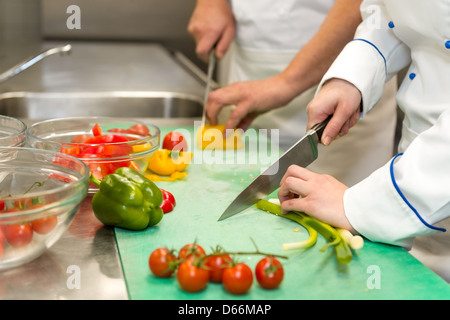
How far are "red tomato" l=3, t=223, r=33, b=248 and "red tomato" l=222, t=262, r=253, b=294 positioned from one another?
0.90 ft

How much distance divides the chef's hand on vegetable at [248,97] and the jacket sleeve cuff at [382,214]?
0.63 m

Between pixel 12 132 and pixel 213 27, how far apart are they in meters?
0.87

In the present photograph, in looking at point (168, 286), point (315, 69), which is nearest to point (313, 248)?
point (168, 286)

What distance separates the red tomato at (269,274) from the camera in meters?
0.80

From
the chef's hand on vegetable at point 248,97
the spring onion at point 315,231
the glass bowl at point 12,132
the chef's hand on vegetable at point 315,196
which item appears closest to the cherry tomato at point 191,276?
the spring onion at point 315,231

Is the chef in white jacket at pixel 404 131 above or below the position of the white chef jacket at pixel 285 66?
above

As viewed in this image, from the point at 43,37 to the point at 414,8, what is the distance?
2338mm

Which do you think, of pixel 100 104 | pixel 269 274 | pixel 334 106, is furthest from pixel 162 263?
pixel 100 104

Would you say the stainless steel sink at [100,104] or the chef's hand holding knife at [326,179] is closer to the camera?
the chef's hand holding knife at [326,179]

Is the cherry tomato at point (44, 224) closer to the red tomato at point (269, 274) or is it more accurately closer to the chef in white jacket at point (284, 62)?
the red tomato at point (269, 274)

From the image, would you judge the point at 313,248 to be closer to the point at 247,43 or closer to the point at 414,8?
the point at 414,8

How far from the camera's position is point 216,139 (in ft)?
4.88

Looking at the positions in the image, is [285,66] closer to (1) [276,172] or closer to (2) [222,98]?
(2) [222,98]
